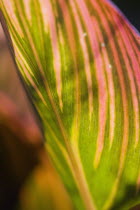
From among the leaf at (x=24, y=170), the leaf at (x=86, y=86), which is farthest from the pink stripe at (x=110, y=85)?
the leaf at (x=24, y=170)

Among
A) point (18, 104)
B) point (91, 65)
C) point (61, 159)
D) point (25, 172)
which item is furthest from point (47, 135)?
point (18, 104)

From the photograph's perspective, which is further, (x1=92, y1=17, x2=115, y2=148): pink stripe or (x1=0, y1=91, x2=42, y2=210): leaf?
(x1=0, y1=91, x2=42, y2=210): leaf

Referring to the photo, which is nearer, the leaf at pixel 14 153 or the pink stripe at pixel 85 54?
the pink stripe at pixel 85 54

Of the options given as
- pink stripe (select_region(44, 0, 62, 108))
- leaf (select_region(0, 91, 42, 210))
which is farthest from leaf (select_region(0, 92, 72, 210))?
pink stripe (select_region(44, 0, 62, 108))

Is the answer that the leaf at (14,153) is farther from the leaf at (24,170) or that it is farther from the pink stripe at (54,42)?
the pink stripe at (54,42)

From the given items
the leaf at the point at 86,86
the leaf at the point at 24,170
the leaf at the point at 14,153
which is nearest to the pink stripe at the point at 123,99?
the leaf at the point at 86,86

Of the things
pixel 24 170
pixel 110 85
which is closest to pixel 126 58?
pixel 110 85

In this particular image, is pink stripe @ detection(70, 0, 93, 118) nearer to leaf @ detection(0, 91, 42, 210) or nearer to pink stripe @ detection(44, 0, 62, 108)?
pink stripe @ detection(44, 0, 62, 108)

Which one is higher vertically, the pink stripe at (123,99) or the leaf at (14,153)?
the pink stripe at (123,99)
